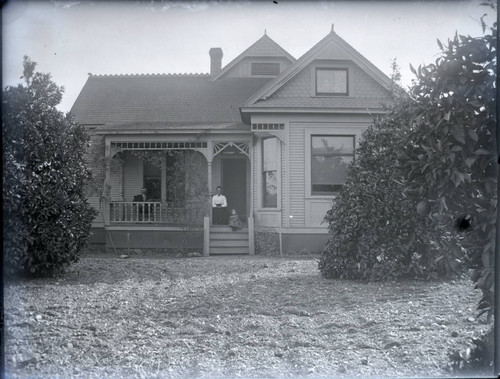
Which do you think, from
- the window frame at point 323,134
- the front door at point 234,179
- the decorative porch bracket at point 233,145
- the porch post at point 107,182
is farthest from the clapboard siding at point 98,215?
the window frame at point 323,134

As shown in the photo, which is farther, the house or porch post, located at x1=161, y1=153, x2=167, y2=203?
porch post, located at x1=161, y1=153, x2=167, y2=203

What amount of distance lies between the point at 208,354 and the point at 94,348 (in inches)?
45.4

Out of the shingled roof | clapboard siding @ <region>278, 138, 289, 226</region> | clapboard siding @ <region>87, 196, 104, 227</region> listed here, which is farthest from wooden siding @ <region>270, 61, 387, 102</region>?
clapboard siding @ <region>87, 196, 104, 227</region>

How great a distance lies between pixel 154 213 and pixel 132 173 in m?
3.12

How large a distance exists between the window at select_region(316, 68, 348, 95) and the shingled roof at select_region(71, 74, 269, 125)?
3.48 meters

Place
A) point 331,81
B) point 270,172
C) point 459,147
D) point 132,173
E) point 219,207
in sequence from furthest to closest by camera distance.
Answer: point 132,173, point 270,172, point 219,207, point 331,81, point 459,147

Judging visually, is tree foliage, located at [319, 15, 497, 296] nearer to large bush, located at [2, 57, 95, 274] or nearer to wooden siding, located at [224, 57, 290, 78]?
large bush, located at [2, 57, 95, 274]

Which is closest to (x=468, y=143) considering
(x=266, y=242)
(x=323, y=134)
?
(x=266, y=242)

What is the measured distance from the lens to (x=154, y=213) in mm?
14711

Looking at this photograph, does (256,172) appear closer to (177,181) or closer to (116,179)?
(177,181)

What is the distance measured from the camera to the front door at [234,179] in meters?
16.7

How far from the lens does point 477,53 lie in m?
3.54

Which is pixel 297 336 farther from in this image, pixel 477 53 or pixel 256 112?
pixel 256 112

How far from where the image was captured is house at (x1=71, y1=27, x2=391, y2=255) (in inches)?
570
